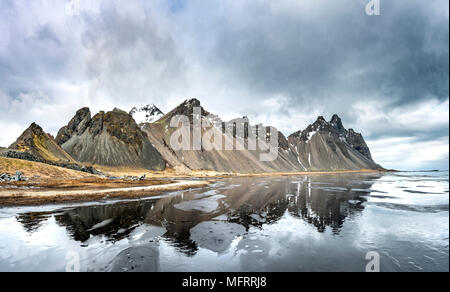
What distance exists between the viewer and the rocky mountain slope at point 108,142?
345ft

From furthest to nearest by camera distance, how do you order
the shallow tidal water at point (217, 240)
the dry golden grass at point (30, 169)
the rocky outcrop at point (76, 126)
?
the rocky outcrop at point (76, 126) < the dry golden grass at point (30, 169) < the shallow tidal water at point (217, 240)

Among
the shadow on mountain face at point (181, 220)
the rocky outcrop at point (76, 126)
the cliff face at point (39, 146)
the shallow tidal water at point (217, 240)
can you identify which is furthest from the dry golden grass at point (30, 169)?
the rocky outcrop at point (76, 126)

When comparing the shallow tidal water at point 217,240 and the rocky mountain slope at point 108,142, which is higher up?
the rocky mountain slope at point 108,142

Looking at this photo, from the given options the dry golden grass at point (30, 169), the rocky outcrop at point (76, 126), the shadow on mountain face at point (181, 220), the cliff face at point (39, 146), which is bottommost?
the shadow on mountain face at point (181, 220)

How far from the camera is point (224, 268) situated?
32.7 feet

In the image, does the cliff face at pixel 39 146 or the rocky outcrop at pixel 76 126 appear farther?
the rocky outcrop at pixel 76 126

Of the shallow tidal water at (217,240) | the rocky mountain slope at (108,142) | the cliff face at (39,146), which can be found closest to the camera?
the shallow tidal water at (217,240)

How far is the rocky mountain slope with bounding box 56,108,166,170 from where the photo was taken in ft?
345

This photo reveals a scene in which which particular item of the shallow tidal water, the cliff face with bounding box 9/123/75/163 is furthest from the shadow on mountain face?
the cliff face with bounding box 9/123/75/163

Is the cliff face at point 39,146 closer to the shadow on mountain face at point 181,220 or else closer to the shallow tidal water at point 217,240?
the shadow on mountain face at point 181,220

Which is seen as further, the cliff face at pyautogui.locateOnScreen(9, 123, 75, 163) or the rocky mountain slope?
the rocky mountain slope

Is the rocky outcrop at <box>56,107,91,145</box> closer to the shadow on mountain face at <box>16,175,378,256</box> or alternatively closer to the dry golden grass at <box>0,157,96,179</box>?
the dry golden grass at <box>0,157,96,179</box>
